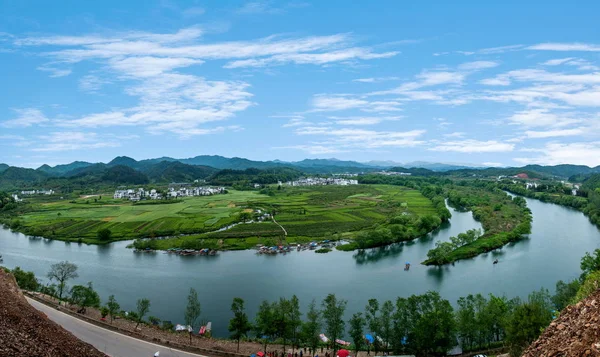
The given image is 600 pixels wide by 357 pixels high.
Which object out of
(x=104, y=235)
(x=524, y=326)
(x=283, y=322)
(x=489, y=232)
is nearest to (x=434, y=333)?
(x=524, y=326)

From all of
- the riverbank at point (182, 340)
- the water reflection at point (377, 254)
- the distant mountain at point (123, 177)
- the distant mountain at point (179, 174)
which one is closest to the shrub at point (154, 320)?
the riverbank at point (182, 340)

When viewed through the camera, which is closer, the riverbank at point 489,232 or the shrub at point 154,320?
the shrub at point 154,320

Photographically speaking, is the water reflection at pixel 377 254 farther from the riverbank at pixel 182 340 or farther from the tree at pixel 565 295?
the riverbank at pixel 182 340

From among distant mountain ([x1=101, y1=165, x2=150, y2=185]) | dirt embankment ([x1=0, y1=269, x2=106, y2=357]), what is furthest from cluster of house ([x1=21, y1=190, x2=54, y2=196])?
dirt embankment ([x1=0, y1=269, x2=106, y2=357])

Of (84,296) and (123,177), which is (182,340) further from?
(123,177)

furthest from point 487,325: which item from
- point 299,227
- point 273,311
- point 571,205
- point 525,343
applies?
point 571,205

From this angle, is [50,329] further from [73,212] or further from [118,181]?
[118,181]

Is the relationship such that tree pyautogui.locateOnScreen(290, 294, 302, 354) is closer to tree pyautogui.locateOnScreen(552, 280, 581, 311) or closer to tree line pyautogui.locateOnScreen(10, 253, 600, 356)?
tree line pyautogui.locateOnScreen(10, 253, 600, 356)
